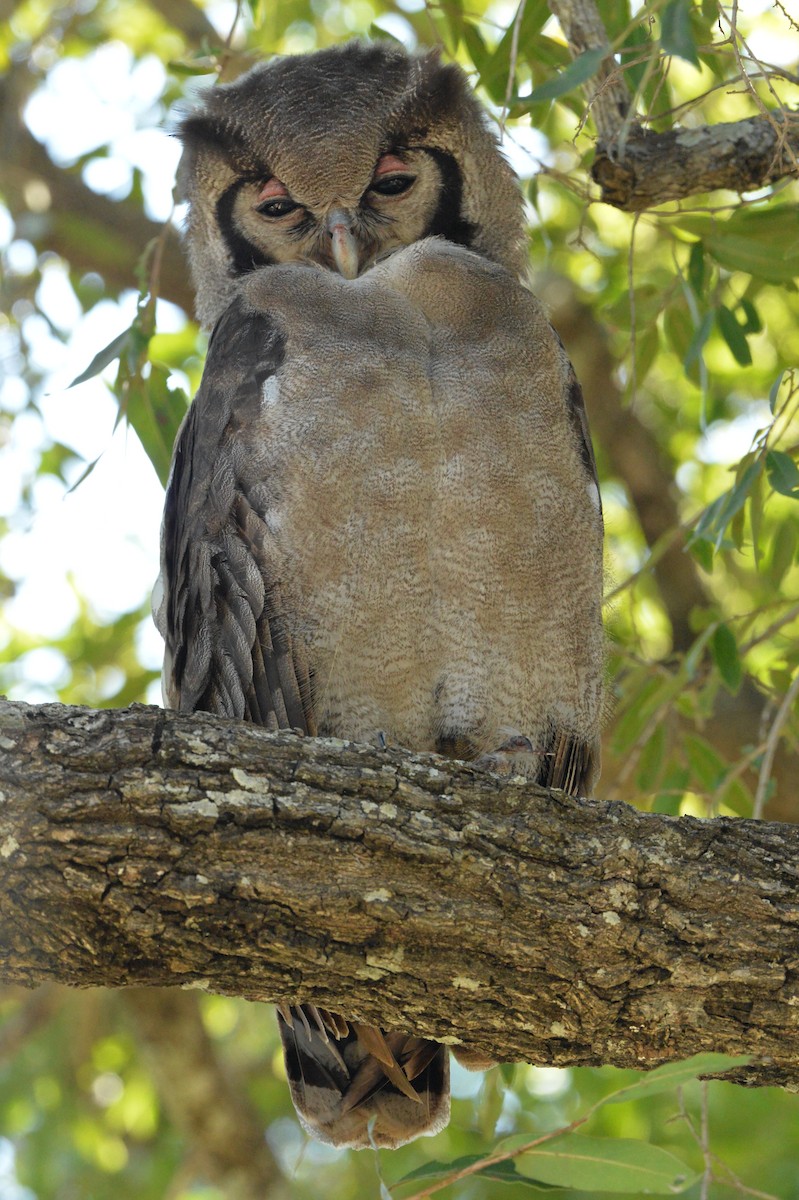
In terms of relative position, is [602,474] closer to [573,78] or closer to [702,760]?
[702,760]

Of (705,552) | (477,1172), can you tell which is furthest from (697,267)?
(477,1172)

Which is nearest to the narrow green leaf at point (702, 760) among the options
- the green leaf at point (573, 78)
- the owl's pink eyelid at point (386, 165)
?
the owl's pink eyelid at point (386, 165)

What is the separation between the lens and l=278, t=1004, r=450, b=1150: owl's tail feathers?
3084 mm

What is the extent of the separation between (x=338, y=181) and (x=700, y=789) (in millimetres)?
1966

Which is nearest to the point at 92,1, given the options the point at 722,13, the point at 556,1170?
the point at 722,13

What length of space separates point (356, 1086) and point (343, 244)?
2035 millimetres

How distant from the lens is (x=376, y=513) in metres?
3.00

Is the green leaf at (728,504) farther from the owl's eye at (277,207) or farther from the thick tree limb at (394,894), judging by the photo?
the owl's eye at (277,207)

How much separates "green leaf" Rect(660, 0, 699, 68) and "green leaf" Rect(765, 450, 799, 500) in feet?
3.74

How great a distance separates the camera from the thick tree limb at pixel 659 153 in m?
3.02

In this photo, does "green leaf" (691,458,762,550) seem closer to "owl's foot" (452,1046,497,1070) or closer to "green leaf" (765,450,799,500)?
"green leaf" (765,450,799,500)

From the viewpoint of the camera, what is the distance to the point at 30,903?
2055 millimetres

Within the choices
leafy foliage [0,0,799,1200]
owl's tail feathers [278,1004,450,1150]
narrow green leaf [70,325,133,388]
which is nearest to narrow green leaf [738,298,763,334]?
leafy foliage [0,0,799,1200]

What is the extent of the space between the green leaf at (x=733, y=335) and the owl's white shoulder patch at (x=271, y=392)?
47.8 inches
